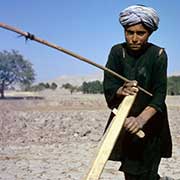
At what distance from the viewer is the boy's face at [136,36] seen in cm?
262

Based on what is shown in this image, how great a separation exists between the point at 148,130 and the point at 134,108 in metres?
0.14

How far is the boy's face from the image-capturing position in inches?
103

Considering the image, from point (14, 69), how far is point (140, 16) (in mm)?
66563

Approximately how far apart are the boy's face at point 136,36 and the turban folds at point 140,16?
0.03 m

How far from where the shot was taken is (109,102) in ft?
8.96

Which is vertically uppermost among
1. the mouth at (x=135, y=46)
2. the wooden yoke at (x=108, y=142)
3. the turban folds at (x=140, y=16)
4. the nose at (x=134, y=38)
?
the turban folds at (x=140, y=16)

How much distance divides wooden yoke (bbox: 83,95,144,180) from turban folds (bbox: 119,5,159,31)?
386 millimetres

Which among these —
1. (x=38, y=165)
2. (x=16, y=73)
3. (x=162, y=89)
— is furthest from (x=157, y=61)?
A: (x=16, y=73)

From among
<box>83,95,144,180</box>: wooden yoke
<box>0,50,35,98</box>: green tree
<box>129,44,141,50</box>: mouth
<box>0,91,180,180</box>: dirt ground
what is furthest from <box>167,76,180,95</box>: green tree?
<box>83,95,144,180</box>: wooden yoke

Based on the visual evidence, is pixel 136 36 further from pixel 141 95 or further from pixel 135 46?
pixel 141 95

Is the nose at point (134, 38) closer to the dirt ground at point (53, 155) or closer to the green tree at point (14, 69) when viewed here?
the dirt ground at point (53, 155)

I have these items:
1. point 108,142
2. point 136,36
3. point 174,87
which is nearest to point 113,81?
point 136,36

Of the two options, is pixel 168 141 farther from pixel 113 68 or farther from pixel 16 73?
pixel 16 73

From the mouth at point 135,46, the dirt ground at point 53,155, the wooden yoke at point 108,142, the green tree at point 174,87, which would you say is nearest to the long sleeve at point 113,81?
the mouth at point 135,46
